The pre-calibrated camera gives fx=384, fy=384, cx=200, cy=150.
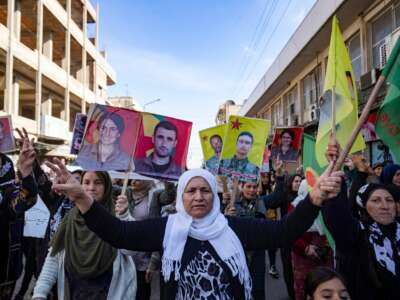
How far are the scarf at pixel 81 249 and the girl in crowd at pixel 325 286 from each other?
4.27 ft

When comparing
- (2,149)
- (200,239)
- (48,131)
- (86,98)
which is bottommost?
(200,239)

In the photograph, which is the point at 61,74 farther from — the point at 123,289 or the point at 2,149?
the point at 123,289

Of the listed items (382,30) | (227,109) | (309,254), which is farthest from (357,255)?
(227,109)

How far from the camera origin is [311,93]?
1672cm

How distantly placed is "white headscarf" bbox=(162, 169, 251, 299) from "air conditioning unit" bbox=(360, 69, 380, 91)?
29.9ft

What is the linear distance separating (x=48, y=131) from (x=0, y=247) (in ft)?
60.6

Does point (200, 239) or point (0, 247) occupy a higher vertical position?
point (200, 239)

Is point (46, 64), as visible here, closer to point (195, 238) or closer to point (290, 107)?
point (290, 107)

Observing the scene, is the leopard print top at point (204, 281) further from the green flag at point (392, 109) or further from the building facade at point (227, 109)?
the building facade at point (227, 109)

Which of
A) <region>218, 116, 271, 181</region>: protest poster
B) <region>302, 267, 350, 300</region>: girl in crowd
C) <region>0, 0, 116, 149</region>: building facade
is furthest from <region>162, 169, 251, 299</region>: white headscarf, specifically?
<region>0, 0, 116, 149</region>: building facade

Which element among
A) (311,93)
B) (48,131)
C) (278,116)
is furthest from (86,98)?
(311,93)

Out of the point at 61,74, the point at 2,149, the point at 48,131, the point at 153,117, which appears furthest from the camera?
the point at 61,74

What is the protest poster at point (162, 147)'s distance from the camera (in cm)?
384

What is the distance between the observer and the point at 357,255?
7.97ft
